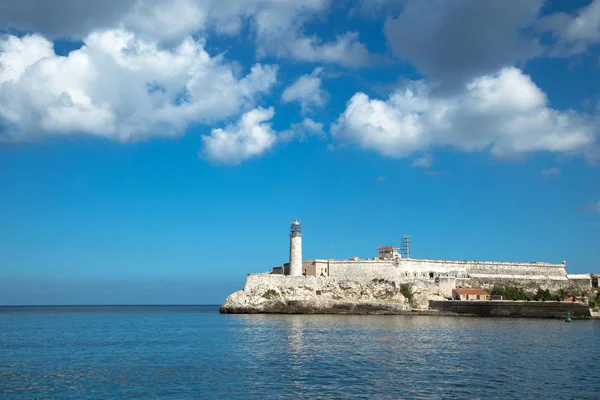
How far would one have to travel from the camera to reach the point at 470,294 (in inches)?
2491

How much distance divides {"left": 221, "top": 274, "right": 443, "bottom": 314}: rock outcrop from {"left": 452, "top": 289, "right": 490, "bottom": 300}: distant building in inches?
87.2

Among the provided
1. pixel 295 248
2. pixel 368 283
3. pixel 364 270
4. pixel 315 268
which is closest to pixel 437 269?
pixel 364 270

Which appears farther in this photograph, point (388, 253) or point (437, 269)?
point (388, 253)

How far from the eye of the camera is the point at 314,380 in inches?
808

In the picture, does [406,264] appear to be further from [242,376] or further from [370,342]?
[242,376]

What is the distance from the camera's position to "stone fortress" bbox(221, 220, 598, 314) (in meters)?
60.5

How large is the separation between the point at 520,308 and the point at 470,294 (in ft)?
22.5

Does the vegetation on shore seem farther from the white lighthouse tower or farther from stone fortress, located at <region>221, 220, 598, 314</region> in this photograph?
the white lighthouse tower

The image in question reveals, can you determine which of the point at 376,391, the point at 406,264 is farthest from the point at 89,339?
the point at 406,264

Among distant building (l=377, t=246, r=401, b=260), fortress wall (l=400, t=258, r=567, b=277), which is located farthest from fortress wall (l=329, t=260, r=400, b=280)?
fortress wall (l=400, t=258, r=567, b=277)

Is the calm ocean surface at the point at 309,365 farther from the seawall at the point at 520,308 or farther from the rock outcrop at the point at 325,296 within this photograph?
the rock outcrop at the point at 325,296

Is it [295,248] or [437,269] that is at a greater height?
[295,248]

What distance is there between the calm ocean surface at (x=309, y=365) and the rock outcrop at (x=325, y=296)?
2182cm

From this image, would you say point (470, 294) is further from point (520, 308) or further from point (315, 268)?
point (315, 268)
